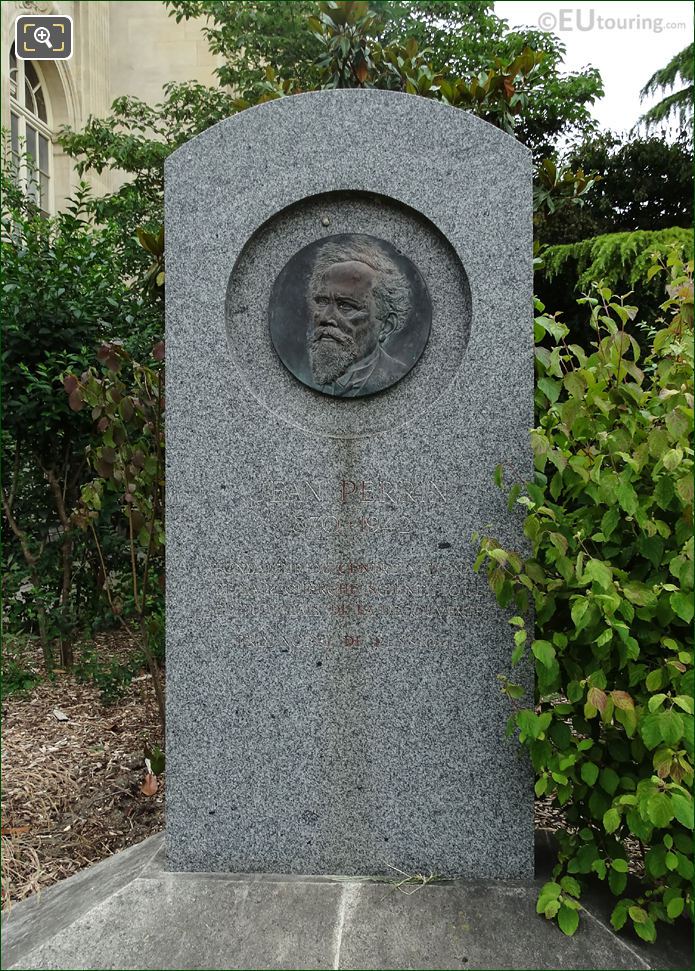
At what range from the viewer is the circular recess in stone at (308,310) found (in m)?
2.72

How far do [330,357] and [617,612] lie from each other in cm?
130

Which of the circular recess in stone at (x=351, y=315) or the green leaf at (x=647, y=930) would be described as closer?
the green leaf at (x=647, y=930)

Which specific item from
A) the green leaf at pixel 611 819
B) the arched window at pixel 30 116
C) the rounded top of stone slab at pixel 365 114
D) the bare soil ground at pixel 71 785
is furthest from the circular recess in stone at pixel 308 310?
the arched window at pixel 30 116

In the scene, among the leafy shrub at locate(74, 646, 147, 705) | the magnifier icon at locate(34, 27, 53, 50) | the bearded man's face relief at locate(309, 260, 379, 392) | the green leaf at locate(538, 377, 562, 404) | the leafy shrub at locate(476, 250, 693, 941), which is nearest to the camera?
the leafy shrub at locate(476, 250, 693, 941)

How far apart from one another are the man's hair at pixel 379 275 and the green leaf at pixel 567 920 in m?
1.99

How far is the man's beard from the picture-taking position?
2.73m

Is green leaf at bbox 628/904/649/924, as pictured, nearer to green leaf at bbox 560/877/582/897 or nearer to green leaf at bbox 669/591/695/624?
green leaf at bbox 560/877/582/897

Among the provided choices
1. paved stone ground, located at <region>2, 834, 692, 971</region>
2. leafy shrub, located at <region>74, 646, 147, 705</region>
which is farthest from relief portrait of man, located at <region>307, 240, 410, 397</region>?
leafy shrub, located at <region>74, 646, 147, 705</region>

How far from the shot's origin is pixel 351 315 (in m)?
2.73

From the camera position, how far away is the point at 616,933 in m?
2.34

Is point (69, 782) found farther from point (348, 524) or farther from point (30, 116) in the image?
point (30, 116)

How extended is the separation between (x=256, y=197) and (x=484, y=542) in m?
1.46

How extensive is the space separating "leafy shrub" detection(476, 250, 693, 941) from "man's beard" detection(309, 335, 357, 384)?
0.73m

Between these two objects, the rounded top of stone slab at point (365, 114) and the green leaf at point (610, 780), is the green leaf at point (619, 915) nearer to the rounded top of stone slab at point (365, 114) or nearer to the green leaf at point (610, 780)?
the green leaf at point (610, 780)
